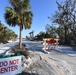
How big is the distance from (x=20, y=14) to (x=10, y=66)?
56.6 ft

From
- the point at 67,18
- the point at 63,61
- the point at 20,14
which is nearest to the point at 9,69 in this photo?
the point at 63,61

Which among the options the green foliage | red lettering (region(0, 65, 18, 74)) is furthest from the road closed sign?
the green foliage

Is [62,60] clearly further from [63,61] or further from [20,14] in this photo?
[20,14]

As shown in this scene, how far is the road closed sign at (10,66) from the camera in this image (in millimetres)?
6742

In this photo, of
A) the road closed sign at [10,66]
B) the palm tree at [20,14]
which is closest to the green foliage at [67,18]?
the palm tree at [20,14]

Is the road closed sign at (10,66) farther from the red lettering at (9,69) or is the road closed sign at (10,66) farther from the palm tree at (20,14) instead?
the palm tree at (20,14)

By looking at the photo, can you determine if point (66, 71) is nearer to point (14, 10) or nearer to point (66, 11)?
point (14, 10)

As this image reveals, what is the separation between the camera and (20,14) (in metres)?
23.6

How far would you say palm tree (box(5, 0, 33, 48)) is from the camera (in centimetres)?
2294

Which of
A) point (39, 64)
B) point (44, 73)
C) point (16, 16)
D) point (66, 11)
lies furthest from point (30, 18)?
point (66, 11)

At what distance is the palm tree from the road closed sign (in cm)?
1600

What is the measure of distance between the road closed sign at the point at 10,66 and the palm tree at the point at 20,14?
52.5ft

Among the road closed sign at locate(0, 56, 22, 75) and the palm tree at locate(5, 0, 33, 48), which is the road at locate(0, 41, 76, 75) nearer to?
the road closed sign at locate(0, 56, 22, 75)

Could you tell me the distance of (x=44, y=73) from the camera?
920 cm
